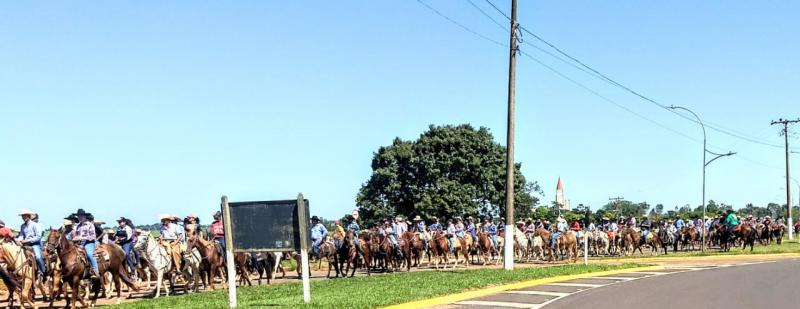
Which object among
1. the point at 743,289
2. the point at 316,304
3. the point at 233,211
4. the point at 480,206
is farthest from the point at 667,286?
the point at 480,206

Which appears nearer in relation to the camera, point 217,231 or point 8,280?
point 8,280

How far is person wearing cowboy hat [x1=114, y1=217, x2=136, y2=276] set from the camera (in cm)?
2456

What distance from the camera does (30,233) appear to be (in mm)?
19984

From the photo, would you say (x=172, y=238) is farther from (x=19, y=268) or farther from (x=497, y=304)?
(x=497, y=304)

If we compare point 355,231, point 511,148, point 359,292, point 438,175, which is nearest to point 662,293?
point 359,292

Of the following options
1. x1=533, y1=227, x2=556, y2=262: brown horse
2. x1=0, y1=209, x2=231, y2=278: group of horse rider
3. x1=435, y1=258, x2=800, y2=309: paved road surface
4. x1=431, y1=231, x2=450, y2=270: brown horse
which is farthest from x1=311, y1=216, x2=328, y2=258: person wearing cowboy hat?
x1=533, y1=227, x2=556, y2=262: brown horse

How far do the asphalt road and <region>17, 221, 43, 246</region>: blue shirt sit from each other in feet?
40.9

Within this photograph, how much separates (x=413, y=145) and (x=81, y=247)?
48.9 metres

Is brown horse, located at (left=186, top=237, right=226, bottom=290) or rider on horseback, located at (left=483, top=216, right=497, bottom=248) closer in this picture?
brown horse, located at (left=186, top=237, right=226, bottom=290)

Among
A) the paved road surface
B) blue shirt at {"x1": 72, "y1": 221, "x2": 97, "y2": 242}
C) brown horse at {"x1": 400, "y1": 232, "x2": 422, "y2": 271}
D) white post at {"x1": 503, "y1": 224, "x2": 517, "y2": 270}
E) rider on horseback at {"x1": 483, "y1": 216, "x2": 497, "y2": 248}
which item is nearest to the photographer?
the paved road surface

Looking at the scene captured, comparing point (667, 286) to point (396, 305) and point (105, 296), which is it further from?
point (105, 296)

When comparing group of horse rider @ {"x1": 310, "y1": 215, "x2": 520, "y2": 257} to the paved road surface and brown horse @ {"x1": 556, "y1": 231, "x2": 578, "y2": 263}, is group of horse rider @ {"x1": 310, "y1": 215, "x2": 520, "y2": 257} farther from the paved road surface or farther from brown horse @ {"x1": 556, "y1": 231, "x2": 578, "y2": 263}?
the paved road surface

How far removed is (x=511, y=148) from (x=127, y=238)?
1267 centimetres

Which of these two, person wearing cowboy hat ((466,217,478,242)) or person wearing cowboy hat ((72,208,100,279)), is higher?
person wearing cowboy hat ((72,208,100,279))
